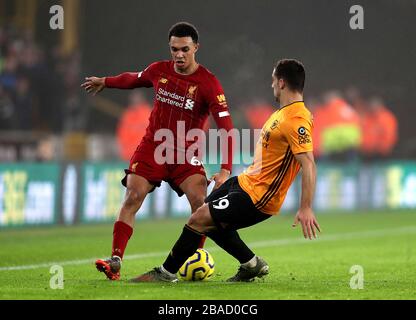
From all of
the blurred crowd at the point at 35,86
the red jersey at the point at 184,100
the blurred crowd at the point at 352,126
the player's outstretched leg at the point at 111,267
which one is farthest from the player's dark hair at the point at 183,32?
the blurred crowd at the point at 352,126

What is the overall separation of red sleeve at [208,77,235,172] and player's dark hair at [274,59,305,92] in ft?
2.55

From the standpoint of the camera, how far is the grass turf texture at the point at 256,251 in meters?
7.08

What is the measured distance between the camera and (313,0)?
19.8 metres

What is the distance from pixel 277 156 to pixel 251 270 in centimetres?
101

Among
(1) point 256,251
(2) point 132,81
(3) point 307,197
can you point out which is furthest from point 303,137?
(1) point 256,251

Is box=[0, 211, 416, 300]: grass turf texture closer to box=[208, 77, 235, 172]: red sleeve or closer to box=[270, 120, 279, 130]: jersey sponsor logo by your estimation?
box=[208, 77, 235, 172]: red sleeve

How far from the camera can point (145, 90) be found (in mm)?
18062

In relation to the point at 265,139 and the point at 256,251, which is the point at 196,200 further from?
the point at 256,251

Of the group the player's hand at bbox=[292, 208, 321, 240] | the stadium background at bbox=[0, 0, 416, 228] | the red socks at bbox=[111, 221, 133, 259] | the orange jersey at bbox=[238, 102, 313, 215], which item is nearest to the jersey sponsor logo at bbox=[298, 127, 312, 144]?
the orange jersey at bbox=[238, 102, 313, 215]

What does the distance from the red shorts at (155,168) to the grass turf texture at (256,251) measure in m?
0.81

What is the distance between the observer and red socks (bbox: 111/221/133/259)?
25.9 feet
